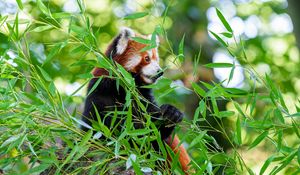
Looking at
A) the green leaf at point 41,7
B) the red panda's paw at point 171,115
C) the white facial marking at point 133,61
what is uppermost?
the green leaf at point 41,7

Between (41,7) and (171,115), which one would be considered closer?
(41,7)

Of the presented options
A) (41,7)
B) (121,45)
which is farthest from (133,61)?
(41,7)

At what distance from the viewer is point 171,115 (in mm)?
3428

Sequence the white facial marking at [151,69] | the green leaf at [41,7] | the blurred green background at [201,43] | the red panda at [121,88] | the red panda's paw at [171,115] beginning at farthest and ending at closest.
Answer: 1. the blurred green background at [201,43]
2. the white facial marking at [151,69]
3. the red panda at [121,88]
4. the red panda's paw at [171,115]
5. the green leaf at [41,7]

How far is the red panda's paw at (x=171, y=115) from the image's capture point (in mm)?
3398

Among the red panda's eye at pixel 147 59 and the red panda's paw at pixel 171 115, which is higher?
the red panda's eye at pixel 147 59

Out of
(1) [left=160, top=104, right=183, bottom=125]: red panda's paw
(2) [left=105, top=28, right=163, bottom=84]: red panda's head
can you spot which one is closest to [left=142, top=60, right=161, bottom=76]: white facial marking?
(2) [left=105, top=28, right=163, bottom=84]: red panda's head

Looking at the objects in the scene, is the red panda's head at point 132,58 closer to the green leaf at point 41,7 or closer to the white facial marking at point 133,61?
the white facial marking at point 133,61

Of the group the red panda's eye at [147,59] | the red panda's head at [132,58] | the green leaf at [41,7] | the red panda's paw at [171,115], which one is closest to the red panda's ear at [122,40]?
the red panda's head at [132,58]

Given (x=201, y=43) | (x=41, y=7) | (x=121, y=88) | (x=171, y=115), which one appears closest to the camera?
(x=41, y=7)

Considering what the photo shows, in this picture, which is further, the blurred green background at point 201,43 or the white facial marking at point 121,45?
the blurred green background at point 201,43

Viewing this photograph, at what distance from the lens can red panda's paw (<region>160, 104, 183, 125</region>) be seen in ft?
11.1

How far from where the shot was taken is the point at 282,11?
8.38 metres

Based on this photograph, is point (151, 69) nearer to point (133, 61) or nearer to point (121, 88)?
point (133, 61)
